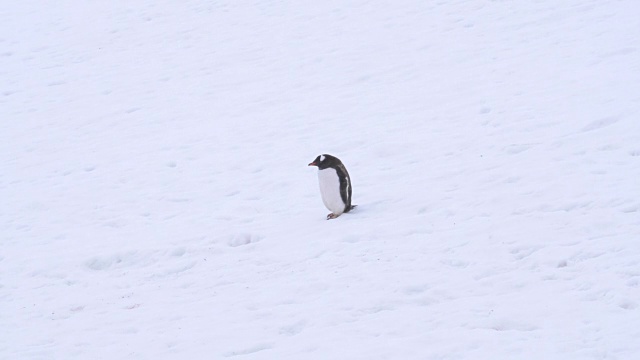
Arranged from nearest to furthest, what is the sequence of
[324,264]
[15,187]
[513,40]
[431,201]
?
1. [324,264]
2. [431,201]
3. [15,187]
4. [513,40]

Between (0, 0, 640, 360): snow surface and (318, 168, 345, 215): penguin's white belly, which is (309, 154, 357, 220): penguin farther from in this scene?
(0, 0, 640, 360): snow surface

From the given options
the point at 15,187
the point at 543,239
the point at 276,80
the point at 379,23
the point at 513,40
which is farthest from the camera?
the point at 379,23

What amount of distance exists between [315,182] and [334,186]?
6.15 feet

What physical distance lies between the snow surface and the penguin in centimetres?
22

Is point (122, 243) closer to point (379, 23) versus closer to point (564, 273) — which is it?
point (564, 273)

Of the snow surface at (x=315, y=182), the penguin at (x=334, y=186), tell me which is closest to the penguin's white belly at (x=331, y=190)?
the penguin at (x=334, y=186)

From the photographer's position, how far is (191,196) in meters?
11.5

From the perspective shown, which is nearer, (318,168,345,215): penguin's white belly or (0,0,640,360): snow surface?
(0,0,640,360): snow surface

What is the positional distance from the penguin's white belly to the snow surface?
24 cm

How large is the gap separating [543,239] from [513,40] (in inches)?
328

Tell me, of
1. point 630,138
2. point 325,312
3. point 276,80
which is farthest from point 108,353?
point 276,80

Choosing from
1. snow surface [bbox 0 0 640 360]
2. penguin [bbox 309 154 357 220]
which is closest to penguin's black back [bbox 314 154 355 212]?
penguin [bbox 309 154 357 220]

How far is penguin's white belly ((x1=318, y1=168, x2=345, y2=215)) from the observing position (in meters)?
9.48

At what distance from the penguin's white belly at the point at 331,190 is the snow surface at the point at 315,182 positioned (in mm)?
239
